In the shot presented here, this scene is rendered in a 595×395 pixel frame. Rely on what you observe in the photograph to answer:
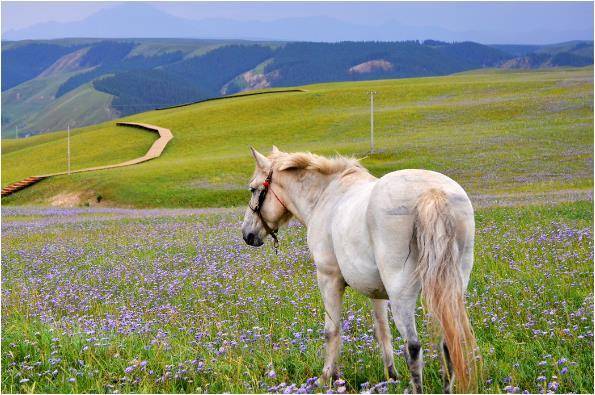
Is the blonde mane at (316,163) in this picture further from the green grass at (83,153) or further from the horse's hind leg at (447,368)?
the green grass at (83,153)

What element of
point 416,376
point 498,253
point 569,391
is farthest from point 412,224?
point 498,253

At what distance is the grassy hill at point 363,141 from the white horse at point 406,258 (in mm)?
29740

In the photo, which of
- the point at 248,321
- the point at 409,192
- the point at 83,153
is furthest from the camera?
the point at 83,153

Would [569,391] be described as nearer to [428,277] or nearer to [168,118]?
[428,277]

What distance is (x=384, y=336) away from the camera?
6.68m

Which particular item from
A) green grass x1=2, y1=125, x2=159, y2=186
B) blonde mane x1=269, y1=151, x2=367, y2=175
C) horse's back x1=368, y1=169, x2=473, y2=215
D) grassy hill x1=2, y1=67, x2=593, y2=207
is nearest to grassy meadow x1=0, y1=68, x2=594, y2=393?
horse's back x1=368, y1=169, x2=473, y2=215

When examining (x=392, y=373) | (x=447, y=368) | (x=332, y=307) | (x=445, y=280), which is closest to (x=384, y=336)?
(x=392, y=373)

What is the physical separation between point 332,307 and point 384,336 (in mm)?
639

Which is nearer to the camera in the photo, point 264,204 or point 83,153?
point 264,204

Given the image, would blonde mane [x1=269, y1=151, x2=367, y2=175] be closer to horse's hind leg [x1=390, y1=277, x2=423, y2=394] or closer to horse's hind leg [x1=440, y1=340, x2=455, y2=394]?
horse's hind leg [x1=390, y1=277, x2=423, y2=394]

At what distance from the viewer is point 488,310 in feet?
27.1

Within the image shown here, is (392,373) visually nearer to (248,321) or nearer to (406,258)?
(406,258)

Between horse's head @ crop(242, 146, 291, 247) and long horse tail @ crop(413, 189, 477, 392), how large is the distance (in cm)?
294

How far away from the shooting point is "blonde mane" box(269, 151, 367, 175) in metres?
7.48
